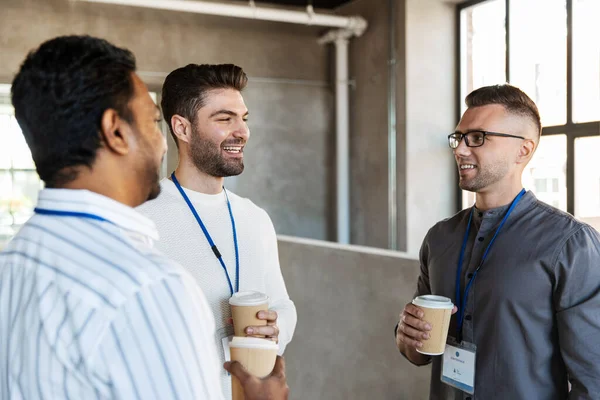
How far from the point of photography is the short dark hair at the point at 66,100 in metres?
0.79

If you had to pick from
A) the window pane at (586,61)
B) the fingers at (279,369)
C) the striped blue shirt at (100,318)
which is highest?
the window pane at (586,61)

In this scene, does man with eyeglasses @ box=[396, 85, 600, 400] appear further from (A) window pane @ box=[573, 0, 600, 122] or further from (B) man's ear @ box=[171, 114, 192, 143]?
(A) window pane @ box=[573, 0, 600, 122]

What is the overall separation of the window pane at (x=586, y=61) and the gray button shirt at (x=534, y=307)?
121 inches

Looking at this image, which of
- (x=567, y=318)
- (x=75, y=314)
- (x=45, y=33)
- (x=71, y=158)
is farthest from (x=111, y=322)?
(x=45, y=33)

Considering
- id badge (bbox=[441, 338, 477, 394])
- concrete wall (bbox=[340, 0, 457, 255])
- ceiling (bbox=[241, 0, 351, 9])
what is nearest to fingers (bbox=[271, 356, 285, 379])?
id badge (bbox=[441, 338, 477, 394])

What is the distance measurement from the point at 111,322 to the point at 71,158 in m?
Result: 0.25

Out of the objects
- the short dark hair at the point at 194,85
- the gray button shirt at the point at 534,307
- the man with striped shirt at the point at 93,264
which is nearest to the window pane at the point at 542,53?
the gray button shirt at the point at 534,307

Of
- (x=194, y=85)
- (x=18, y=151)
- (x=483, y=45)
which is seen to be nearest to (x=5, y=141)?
(x=18, y=151)

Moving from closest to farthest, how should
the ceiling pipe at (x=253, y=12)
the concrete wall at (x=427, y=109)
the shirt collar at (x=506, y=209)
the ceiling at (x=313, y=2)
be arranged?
the shirt collar at (x=506, y=209) < the ceiling pipe at (x=253, y=12) < the concrete wall at (x=427, y=109) < the ceiling at (x=313, y=2)

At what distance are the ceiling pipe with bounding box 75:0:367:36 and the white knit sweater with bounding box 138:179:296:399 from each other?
3813mm

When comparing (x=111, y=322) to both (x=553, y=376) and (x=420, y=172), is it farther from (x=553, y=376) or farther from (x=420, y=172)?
(x=420, y=172)

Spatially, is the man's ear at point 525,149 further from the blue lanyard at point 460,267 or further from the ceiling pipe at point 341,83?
the ceiling pipe at point 341,83

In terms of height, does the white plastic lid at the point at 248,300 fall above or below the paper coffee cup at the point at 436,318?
above

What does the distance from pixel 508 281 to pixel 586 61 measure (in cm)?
337
